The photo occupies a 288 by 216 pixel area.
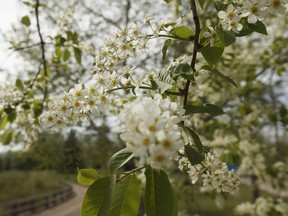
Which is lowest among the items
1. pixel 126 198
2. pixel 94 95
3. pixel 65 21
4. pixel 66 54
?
pixel 126 198

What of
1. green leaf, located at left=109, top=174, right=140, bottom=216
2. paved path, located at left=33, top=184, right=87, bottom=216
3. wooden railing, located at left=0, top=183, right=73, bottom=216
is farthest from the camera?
paved path, located at left=33, top=184, right=87, bottom=216

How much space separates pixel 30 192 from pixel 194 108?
60.7ft

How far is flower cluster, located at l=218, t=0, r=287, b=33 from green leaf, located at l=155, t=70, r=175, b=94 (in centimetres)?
22

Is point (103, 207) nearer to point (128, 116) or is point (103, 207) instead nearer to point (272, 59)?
point (128, 116)

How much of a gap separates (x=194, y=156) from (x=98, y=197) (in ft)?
0.90

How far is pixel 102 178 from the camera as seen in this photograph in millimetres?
914

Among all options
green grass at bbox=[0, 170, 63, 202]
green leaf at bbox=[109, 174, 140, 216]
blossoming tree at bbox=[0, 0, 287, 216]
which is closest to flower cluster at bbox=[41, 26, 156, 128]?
blossoming tree at bbox=[0, 0, 287, 216]

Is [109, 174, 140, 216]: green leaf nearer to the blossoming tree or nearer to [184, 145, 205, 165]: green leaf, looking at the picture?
the blossoming tree

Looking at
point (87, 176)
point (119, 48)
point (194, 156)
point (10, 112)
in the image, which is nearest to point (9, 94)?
point (10, 112)

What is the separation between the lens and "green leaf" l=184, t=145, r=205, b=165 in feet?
2.75

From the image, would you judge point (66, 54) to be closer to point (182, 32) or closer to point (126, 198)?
point (182, 32)

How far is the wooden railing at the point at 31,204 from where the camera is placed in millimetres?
12398

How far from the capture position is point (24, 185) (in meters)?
18.7

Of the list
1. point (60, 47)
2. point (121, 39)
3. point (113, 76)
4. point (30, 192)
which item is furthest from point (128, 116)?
point (30, 192)
